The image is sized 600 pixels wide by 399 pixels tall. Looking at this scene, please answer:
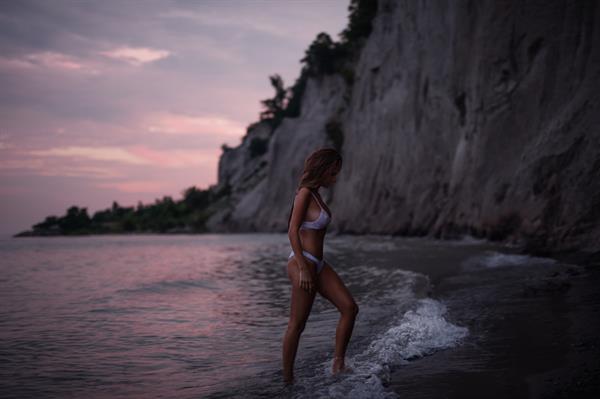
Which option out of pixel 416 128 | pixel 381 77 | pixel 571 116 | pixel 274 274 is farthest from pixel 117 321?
pixel 381 77

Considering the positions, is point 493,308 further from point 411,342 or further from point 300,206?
point 300,206

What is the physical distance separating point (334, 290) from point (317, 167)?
101 cm

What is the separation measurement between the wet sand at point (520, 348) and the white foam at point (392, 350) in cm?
13

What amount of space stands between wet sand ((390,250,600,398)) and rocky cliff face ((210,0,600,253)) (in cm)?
451

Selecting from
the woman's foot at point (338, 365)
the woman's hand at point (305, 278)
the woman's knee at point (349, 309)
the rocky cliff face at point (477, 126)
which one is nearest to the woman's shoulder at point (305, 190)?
the woman's hand at point (305, 278)

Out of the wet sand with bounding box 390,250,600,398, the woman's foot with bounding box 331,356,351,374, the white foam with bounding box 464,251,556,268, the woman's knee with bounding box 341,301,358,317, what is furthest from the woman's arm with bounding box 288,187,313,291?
the white foam with bounding box 464,251,556,268

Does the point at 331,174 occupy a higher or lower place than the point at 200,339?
higher

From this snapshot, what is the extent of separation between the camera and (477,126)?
2278 centimetres

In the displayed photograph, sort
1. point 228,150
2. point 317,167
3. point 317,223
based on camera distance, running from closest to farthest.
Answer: point 317,223
point 317,167
point 228,150

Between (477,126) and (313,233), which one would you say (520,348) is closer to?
(313,233)

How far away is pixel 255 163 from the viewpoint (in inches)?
3091

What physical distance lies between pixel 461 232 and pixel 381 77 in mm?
20499

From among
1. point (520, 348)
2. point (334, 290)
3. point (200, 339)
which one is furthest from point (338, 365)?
point (200, 339)

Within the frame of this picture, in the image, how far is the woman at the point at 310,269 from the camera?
411 cm
